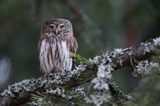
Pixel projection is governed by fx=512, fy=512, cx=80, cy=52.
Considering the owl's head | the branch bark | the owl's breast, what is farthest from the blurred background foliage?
the branch bark

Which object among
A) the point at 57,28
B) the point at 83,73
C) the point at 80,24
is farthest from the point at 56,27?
the point at 83,73

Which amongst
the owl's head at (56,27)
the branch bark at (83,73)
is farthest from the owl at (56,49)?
the branch bark at (83,73)

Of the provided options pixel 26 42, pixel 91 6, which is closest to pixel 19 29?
pixel 26 42

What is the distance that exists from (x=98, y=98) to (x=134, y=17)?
4.37 metres

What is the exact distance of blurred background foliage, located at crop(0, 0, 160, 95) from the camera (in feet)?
18.2

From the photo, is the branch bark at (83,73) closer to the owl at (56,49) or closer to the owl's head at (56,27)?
the owl at (56,49)

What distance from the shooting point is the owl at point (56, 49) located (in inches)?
182

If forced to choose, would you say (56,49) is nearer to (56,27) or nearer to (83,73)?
(56,27)

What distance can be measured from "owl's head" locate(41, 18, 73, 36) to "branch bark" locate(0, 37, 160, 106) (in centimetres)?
182

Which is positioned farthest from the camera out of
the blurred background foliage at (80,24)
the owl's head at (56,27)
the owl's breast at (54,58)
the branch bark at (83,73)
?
the blurred background foliage at (80,24)

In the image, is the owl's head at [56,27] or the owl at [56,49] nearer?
the owl at [56,49]

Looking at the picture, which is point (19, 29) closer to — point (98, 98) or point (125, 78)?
point (125, 78)

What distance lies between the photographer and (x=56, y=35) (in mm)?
5000

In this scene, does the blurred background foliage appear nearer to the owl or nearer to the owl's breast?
the owl
